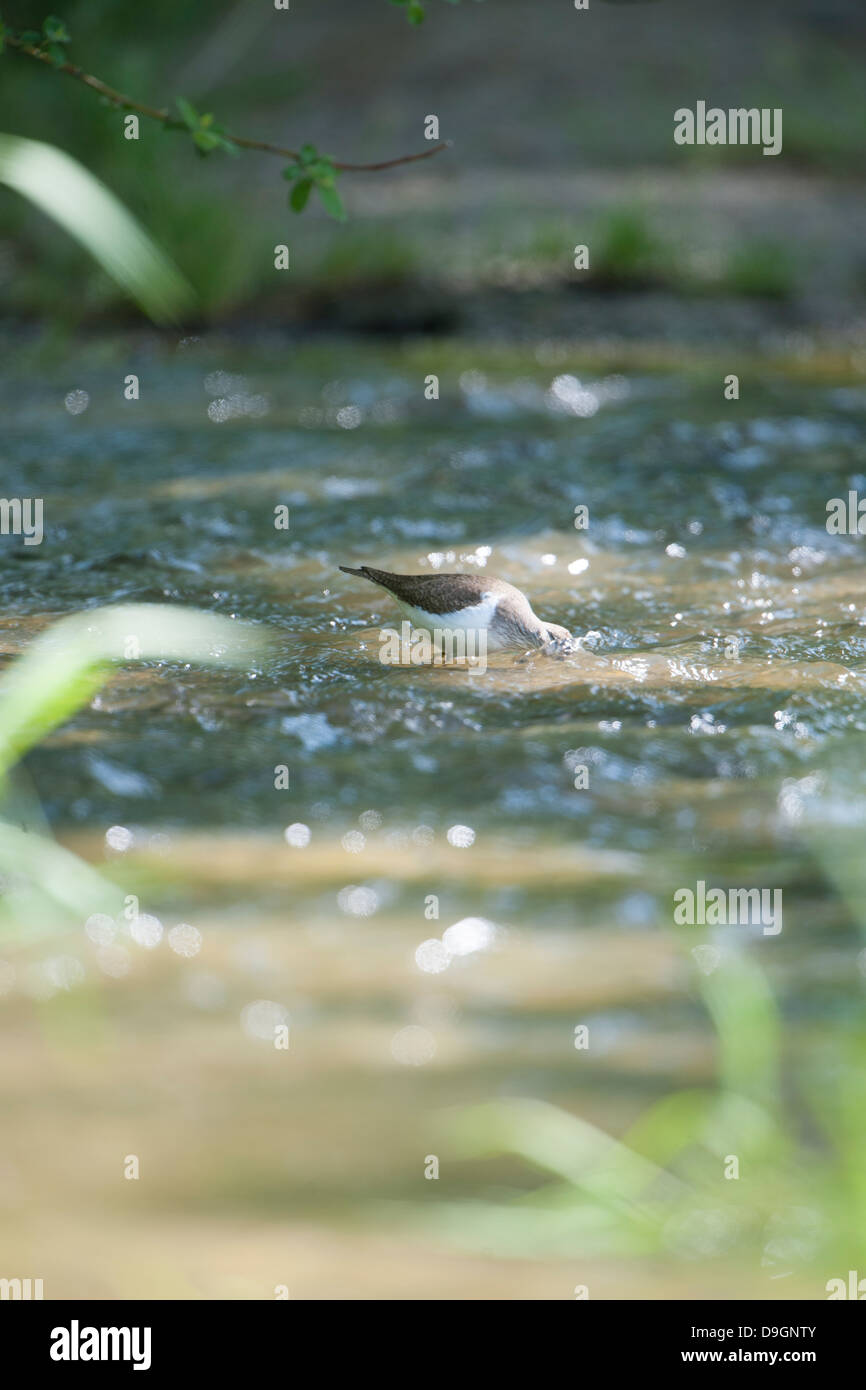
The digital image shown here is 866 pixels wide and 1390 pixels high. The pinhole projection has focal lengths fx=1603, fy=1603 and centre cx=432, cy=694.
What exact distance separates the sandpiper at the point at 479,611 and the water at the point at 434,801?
9cm

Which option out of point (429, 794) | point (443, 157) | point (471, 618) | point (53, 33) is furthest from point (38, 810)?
point (443, 157)

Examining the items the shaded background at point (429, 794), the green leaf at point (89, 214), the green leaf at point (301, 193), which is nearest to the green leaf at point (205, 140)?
the green leaf at point (301, 193)

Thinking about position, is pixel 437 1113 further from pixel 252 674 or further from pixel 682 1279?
pixel 252 674

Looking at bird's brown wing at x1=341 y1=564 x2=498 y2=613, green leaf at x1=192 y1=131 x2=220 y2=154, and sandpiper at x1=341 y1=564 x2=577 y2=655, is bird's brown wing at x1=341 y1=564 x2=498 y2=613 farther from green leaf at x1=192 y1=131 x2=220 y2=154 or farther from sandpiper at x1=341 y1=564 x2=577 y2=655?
green leaf at x1=192 y1=131 x2=220 y2=154

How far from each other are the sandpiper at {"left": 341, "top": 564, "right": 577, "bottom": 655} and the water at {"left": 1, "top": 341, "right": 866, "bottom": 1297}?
0.30ft

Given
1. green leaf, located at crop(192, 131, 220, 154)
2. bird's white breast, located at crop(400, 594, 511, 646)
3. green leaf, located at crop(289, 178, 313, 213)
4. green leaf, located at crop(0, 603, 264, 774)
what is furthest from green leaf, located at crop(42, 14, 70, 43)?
bird's white breast, located at crop(400, 594, 511, 646)

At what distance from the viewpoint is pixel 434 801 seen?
395 cm

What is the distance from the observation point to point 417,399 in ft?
29.6

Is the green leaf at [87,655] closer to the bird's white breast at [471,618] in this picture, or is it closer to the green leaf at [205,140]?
the bird's white breast at [471,618]

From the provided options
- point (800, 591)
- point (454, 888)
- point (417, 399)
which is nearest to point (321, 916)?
point (454, 888)

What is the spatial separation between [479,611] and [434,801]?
108cm

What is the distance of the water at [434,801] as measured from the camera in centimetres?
264

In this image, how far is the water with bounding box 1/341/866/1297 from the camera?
264cm
